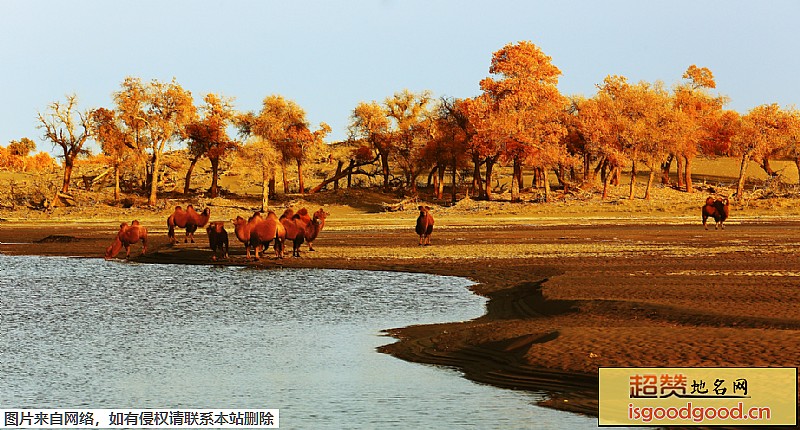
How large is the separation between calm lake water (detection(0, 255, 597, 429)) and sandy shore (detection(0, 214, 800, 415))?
0.73m

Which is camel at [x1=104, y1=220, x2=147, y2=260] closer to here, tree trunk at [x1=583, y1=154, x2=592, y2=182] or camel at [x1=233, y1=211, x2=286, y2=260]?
camel at [x1=233, y1=211, x2=286, y2=260]

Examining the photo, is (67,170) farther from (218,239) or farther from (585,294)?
(585,294)

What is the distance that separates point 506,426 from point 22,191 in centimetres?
6920

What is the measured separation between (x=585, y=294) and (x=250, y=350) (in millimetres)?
6814

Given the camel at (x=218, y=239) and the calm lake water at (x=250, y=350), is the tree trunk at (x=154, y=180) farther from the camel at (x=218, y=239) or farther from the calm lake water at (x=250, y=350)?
the calm lake water at (x=250, y=350)

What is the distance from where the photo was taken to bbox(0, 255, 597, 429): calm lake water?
1096 cm

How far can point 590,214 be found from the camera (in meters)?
58.8

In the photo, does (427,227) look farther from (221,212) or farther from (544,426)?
(221,212)

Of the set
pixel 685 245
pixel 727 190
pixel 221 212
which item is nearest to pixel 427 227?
pixel 685 245

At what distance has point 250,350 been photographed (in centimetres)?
1475

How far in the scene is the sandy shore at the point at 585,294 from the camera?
39.8ft


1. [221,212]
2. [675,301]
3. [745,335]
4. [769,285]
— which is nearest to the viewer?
[745,335]

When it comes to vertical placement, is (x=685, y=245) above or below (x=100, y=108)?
below

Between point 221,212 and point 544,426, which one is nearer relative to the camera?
point 544,426
